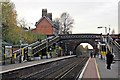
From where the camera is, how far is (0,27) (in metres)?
58.7

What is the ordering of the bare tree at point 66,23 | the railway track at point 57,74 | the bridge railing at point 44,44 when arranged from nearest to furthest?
1. the railway track at point 57,74
2. the bridge railing at point 44,44
3. the bare tree at point 66,23

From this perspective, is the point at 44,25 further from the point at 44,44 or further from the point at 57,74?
the point at 57,74

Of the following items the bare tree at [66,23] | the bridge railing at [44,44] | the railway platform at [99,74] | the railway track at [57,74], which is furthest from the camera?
the bare tree at [66,23]

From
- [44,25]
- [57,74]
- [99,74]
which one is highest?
[44,25]

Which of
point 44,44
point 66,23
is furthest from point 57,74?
point 66,23

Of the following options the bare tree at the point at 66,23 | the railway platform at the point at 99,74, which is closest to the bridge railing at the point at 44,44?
the bare tree at the point at 66,23

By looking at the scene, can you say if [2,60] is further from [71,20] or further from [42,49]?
[71,20]

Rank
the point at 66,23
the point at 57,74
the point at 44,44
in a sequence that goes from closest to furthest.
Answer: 1. the point at 57,74
2. the point at 44,44
3. the point at 66,23

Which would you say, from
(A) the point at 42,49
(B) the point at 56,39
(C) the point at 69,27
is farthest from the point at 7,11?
(C) the point at 69,27

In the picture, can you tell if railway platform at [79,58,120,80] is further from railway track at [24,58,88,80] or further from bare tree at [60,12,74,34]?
bare tree at [60,12,74,34]

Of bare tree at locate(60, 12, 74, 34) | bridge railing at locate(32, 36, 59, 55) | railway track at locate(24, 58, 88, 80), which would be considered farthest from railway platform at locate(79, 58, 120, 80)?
bare tree at locate(60, 12, 74, 34)

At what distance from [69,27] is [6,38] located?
2385 inches

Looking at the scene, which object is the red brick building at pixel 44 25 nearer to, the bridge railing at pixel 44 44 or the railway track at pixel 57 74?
the bridge railing at pixel 44 44

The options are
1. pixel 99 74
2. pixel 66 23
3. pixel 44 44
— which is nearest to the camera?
pixel 99 74
